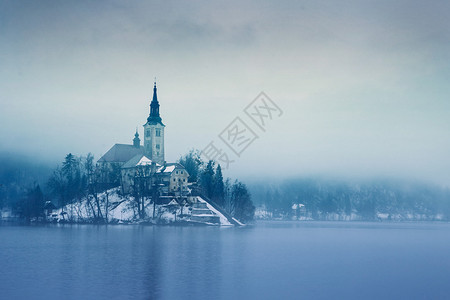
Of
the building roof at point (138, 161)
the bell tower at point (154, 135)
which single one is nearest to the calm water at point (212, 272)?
the building roof at point (138, 161)

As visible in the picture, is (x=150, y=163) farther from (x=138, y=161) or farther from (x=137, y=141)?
(x=137, y=141)

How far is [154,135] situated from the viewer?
147250 millimetres

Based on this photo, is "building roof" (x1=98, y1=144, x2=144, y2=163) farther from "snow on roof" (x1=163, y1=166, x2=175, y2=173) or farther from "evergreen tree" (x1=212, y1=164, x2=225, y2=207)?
"evergreen tree" (x1=212, y1=164, x2=225, y2=207)

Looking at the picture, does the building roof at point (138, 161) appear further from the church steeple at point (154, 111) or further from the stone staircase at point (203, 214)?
the stone staircase at point (203, 214)

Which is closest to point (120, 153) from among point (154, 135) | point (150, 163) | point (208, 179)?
point (154, 135)

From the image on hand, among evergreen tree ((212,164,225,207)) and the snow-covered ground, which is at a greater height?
evergreen tree ((212,164,225,207))

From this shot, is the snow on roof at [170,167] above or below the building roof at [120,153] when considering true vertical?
below

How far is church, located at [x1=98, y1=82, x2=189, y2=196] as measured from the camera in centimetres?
12525

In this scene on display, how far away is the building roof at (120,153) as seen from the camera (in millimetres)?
147875

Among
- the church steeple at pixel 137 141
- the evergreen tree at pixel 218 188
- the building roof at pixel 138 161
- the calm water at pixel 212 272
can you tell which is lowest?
the calm water at pixel 212 272

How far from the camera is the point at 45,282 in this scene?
112 ft

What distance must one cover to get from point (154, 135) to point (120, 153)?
39.2 ft

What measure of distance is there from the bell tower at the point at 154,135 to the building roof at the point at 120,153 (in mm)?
4506

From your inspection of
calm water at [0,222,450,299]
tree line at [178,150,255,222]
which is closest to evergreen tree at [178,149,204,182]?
tree line at [178,150,255,222]
